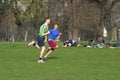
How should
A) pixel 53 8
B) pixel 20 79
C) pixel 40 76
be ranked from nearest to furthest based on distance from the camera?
1. pixel 20 79
2. pixel 40 76
3. pixel 53 8

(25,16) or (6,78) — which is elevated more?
(25,16)

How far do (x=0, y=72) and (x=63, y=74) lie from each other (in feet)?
7.75

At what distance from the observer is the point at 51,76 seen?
1443 cm

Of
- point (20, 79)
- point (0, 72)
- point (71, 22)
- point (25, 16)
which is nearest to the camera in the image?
point (20, 79)

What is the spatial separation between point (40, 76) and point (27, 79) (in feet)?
3.31

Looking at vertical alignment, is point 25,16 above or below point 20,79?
above

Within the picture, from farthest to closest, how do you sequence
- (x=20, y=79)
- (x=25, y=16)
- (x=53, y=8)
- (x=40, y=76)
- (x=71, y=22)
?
1. (x=53, y=8)
2. (x=71, y=22)
3. (x=25, y=16)
4. (x=40, y=76)
5. (x=20, y=79)

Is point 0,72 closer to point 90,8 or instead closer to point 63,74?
point 63,74

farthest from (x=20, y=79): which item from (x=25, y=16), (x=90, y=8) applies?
(x=90, y=8)

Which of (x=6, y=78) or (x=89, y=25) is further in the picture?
(x=89, y=25)

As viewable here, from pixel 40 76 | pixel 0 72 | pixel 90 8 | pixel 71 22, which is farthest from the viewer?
pixel 90 8

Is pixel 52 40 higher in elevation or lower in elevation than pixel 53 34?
lower

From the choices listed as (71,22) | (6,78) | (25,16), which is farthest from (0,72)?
(71,22)

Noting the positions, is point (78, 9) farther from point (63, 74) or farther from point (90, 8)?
point (63, 74)
